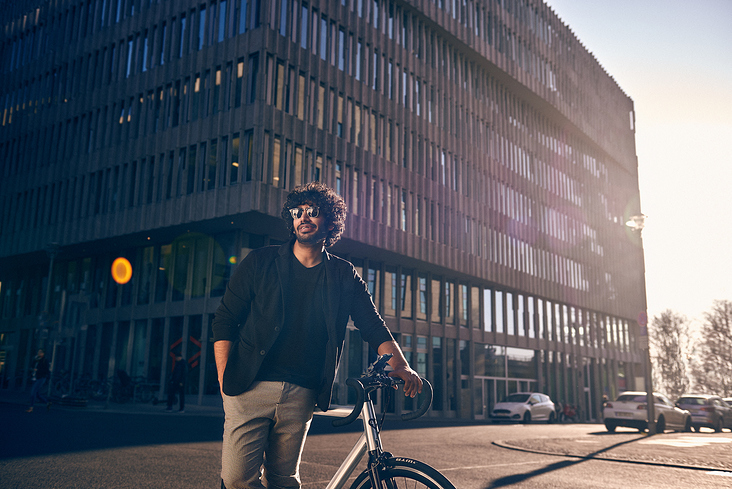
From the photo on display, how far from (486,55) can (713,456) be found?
31.6 metres

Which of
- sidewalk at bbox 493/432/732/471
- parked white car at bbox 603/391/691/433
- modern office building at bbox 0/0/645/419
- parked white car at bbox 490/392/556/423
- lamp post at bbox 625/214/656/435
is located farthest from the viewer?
parked white car at bbox 490/392/556/423

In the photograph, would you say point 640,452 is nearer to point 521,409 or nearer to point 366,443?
point 366,443

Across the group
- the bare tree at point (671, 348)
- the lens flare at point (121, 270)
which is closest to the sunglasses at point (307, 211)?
the lens flare at point (121, 270)

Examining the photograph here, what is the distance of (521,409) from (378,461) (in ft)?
87.6

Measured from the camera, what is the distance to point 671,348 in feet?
214

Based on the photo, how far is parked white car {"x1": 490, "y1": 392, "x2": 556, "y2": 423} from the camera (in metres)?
27.7

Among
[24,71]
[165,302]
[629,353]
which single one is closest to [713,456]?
[165,302]

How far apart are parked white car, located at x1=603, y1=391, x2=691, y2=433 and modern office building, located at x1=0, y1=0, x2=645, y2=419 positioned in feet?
16.8

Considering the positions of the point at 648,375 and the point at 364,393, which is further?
the point at 648,375

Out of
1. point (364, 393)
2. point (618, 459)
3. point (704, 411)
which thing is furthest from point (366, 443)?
point (704, 411)

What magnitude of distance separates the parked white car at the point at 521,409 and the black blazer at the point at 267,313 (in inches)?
1026

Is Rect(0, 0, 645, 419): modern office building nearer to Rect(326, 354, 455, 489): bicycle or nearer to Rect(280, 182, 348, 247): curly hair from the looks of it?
Rect(280, 182, 348, 247): curly hair

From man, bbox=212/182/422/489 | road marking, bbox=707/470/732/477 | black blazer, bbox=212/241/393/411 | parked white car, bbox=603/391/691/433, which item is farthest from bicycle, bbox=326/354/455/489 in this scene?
parked white car, bbox=603/391/691/433

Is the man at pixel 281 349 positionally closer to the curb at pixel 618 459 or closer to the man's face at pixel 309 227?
the man's face at pixel 309 227
